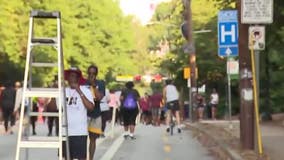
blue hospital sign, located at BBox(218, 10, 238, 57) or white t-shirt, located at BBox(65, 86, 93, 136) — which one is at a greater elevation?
blue hospital sign, located at BBox(218, 10, 238, 57)

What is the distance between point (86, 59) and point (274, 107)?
105 ft

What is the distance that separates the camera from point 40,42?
9031 mm

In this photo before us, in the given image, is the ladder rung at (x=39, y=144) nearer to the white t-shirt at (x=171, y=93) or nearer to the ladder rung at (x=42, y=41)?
the ladder rung at (x=42, y=41)

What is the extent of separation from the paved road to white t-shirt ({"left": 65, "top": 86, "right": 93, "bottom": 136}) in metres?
4.78

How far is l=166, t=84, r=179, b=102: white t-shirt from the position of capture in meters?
22.3

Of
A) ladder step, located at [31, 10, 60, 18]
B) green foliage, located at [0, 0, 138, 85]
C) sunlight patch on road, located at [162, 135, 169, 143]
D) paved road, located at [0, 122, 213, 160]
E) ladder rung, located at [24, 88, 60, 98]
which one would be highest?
green foliage, located at [0, 0, 138, 85]

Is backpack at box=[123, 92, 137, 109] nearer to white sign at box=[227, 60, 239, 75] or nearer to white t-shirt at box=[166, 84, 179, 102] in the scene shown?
white t-shirt at box=[166, 84, 179, 102]

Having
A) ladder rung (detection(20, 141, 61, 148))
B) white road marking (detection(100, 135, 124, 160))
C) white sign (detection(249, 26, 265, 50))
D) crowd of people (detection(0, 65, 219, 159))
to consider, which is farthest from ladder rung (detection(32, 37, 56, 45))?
white road marking (detection(100, 135, 124, 160))

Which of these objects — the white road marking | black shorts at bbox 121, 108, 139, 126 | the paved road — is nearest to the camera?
the white road marking

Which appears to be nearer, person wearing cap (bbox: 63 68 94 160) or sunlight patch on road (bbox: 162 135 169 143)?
person wearing cap (bbox: 63 68 94 160)

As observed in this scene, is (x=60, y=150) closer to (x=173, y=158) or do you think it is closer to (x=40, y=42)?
(x=40, y=42)

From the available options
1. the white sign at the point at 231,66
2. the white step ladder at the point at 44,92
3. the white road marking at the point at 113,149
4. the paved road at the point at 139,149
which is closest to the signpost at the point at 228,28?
the paved road at the point at 139,149

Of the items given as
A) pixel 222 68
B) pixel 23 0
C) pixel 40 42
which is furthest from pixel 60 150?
pixel 23 0

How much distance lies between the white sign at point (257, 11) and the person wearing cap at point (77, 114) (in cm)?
468
